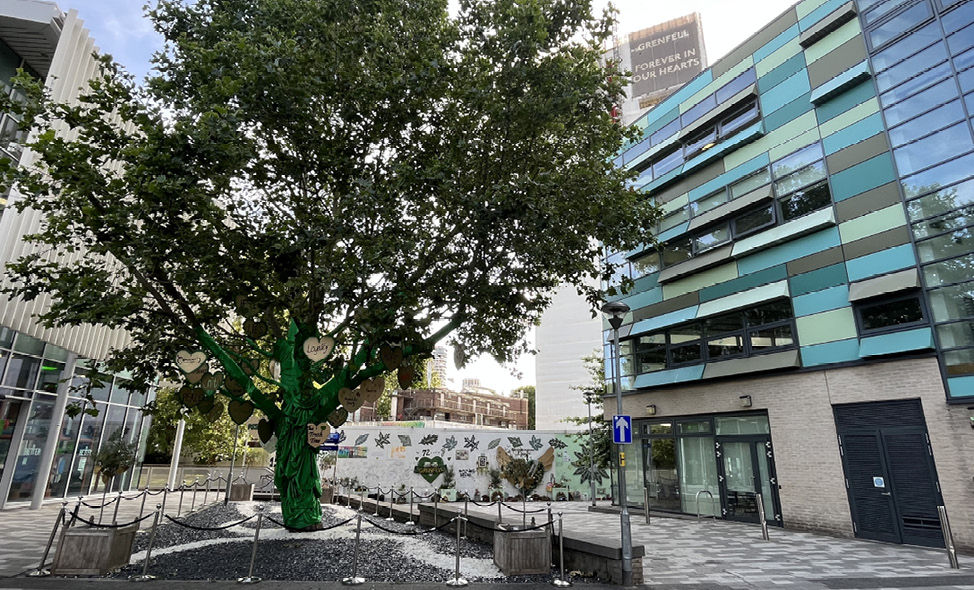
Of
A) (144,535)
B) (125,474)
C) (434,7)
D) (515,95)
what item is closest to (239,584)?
(144,535)

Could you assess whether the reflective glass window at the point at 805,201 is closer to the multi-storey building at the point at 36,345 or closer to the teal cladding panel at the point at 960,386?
the teal cladding panel at the point at 960,386

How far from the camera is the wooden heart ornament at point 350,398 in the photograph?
40.4 feet

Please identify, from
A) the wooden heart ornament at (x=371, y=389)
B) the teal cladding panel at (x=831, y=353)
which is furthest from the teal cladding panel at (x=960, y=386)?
the wooden heart ornament at (x=371, y=389)

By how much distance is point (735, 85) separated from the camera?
811 inches

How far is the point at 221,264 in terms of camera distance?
12188 mm

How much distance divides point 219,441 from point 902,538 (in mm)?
41934

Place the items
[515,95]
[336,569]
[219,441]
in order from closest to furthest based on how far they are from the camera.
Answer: [336,569]
[515,95]
[219,441]

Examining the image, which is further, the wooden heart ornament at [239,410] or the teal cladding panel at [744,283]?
the teal cladding panel at [744,283]

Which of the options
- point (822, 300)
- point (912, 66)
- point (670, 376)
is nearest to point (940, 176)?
point (912, 66)

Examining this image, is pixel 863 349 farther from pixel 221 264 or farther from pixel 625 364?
pixel 221 264

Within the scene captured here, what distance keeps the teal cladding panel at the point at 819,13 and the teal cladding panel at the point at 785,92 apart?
1.59m

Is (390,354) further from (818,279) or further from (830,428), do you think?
(818,279)

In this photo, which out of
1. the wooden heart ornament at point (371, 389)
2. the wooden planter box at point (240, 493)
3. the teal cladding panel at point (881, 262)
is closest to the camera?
the wooden heart ornament at point (371, 389)

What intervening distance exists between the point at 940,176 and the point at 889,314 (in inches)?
148
